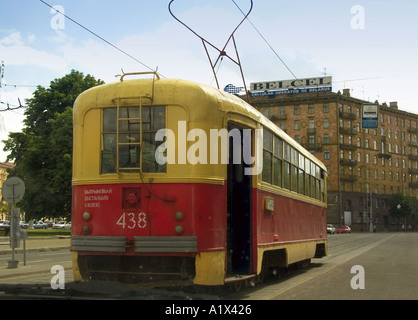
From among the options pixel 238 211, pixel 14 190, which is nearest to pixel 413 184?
pixel 14 190

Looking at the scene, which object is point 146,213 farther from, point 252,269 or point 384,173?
point 384,173

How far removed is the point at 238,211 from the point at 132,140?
7.72 ft

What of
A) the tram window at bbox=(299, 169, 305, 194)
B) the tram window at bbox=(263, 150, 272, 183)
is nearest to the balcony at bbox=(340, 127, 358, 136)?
the tram window at bbox=(299, 169, 305, 194)

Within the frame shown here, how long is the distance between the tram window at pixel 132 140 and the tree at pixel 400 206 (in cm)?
9518

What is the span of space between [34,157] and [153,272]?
3596cm

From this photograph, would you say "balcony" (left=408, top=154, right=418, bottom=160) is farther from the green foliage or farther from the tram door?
the tram door

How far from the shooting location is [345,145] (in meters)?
90.2

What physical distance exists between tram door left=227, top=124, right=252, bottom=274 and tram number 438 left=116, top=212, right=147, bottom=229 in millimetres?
1921

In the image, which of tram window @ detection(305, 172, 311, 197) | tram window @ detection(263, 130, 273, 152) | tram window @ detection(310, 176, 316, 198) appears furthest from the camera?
tram window @ detection(310, 176, 316, 198)

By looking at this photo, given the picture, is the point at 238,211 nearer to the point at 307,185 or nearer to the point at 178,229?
the point at 178,229

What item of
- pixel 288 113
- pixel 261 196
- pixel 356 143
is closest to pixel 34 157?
pixel 261 196

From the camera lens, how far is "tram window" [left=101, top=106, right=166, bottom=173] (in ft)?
25.6

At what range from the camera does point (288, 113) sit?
92.6 metres

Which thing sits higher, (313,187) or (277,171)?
(277,171)
